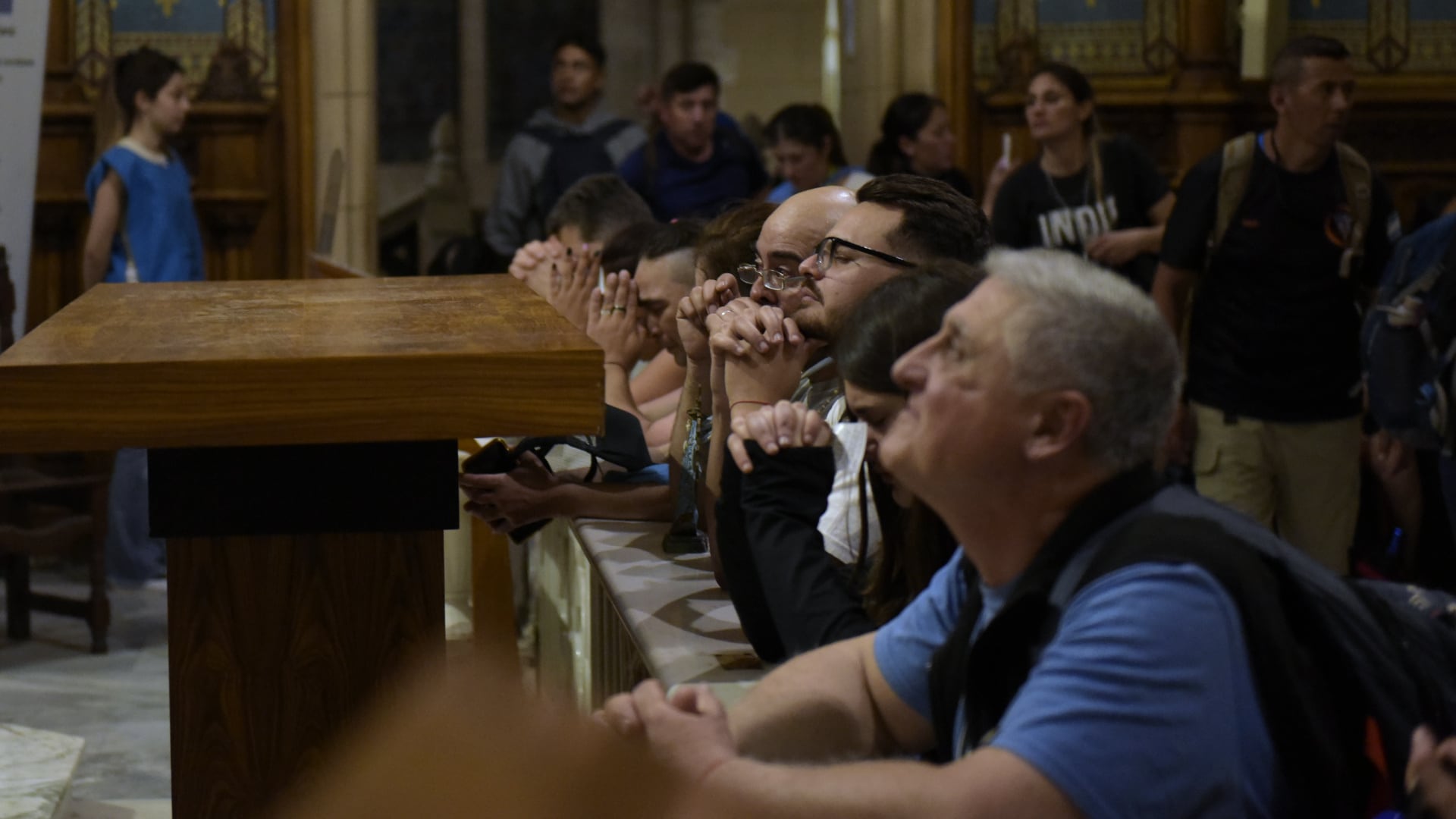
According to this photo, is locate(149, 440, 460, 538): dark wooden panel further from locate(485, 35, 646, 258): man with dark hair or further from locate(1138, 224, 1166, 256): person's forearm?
locate(485, 35, 646, 258): man with dark hair

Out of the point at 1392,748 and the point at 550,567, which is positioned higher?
the point at 1392,748

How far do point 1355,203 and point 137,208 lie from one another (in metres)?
3.91

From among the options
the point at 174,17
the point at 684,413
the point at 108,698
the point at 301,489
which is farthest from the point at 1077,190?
the point at 301,489

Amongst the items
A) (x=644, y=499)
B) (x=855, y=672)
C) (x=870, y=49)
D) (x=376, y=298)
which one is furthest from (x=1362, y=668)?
(x=870, y=49)

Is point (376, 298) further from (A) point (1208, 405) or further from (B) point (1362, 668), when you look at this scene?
(A) point (1208, 405)

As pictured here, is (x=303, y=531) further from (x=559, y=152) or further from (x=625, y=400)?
(x=559, y=152)

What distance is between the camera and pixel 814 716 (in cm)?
165

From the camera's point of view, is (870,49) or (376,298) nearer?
(376,298)

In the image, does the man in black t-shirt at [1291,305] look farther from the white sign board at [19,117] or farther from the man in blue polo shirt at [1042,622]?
the white sign board at [19,117]

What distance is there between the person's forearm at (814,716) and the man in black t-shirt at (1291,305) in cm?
321

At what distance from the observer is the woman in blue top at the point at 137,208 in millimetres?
6188

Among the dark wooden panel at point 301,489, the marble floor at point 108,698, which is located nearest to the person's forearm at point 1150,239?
the marble floor at point 108,698

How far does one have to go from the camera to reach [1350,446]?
468 centimetres

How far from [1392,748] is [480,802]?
690 millimetres
